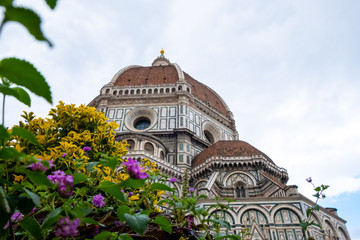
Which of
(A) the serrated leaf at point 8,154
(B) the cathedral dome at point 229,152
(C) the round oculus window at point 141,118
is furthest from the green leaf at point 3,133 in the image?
(C) the round oculus window at point 141,118

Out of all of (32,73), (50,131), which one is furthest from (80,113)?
(32,73)

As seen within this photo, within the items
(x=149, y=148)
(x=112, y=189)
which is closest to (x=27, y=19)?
(x=112, y=189)

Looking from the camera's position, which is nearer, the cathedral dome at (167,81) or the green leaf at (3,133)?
the green leaf at (3,133)

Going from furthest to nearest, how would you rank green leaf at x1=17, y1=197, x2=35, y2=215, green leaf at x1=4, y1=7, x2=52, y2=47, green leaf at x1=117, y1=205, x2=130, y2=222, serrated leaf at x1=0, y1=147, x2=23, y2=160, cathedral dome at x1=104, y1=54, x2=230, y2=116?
1. cathedral dome at x1=104, y1=54, x2=230, y2=116
2. green leaf at x1=117, y1=205, x2=130, y2=222
3. green leaf at x1=17, y1=197, x2=35, y2=215
4. serrated leaf at x1=0, y1=147, x2=23, y2=160
5. green leaf at x1=4, y1=7, x2=52, y2=47

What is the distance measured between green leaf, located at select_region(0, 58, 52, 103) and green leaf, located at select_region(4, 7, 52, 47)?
211mm

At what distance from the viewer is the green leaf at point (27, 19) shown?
2.06ft

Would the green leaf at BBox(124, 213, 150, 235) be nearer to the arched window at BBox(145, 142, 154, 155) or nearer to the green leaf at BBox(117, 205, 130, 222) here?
the green leaf at BBox(117, 205, 130, 222)

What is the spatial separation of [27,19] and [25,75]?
0.84 feet

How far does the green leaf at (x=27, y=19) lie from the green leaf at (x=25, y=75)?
8.3 inches

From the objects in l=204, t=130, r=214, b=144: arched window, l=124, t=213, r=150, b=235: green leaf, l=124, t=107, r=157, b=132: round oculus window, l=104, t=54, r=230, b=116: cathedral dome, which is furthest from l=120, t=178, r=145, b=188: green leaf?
l=204, t=130, r=214, b=144: arched window

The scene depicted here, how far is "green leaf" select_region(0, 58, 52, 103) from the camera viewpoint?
0.82 metres

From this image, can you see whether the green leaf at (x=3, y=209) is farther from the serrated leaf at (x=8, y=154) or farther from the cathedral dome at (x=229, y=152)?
the cathedral dome at (x=229, y=152)

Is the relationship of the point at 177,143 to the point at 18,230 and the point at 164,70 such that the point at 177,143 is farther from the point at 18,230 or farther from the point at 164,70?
the point at 18,230

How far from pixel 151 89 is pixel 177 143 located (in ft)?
24.6
